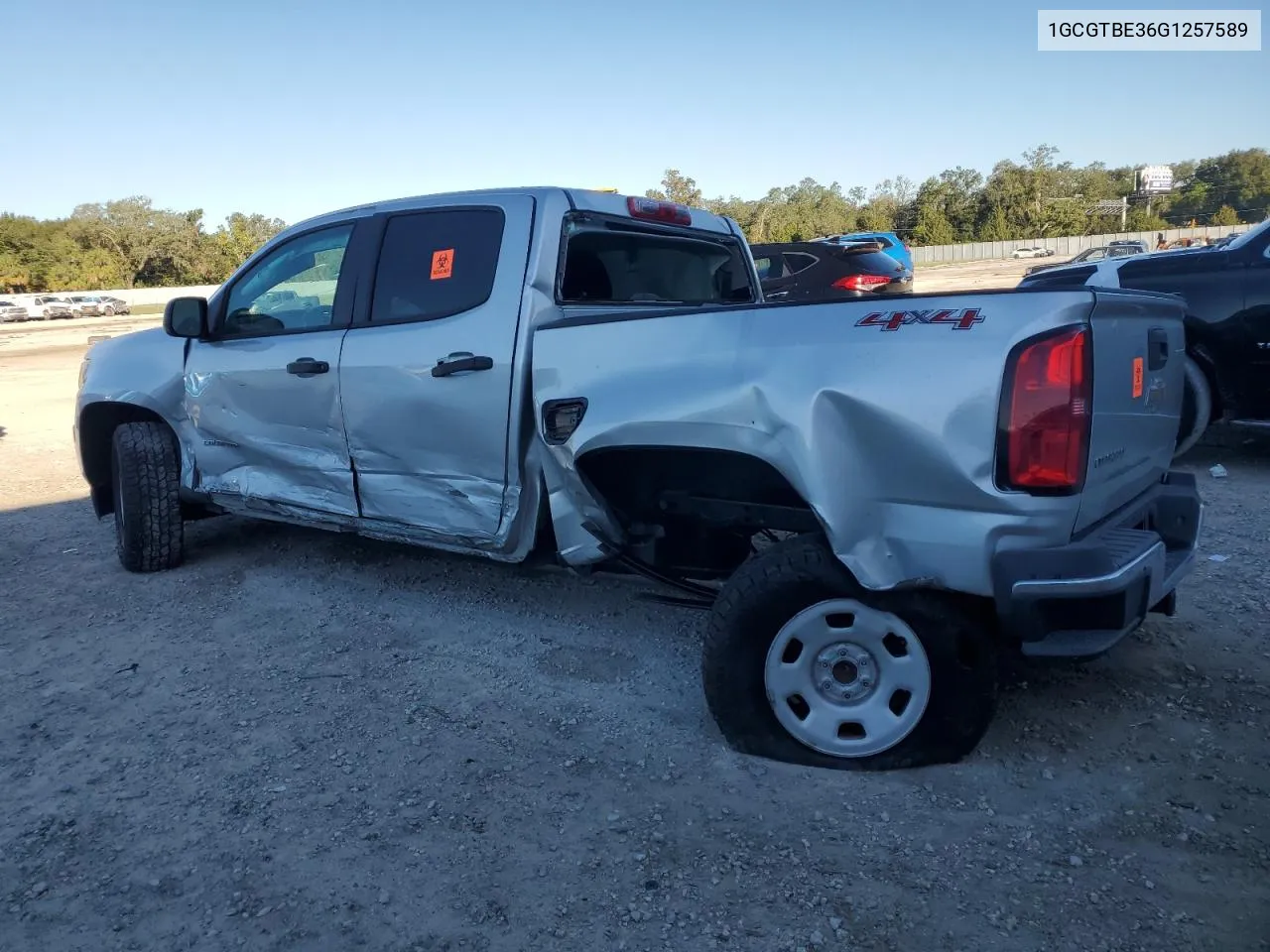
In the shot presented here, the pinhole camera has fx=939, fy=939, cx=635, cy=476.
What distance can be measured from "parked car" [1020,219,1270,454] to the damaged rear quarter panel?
4.48m

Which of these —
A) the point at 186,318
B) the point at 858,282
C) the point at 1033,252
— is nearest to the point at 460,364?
the point at 186,318

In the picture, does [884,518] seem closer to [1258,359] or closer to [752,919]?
[752,919]

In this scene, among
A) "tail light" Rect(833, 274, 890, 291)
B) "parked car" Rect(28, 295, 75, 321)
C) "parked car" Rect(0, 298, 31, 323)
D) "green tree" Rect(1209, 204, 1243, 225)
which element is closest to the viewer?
"tail light" Rect(833, 274, 890, 291)

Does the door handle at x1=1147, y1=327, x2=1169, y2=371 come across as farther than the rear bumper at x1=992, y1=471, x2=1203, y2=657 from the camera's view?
Yes

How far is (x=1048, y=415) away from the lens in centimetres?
245

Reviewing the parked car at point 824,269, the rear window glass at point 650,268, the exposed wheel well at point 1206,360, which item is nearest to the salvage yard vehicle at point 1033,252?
the parked car at point 824,269

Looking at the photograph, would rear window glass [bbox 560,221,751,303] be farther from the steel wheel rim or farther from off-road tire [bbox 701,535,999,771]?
the steel wheel rim

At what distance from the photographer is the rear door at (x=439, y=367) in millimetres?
3699

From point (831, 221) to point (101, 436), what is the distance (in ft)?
271

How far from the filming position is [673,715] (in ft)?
11.2

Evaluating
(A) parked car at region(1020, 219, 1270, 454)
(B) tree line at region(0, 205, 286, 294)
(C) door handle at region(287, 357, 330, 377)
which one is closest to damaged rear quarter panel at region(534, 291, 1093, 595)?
(C) door handle at region(287, 357, 330, 377)

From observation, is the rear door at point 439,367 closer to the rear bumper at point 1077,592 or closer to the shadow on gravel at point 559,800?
the shadow on gravel at point 559,800

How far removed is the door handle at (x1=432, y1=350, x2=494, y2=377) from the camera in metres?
3.65

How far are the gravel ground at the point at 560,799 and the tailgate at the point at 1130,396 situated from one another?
84 centimetres
